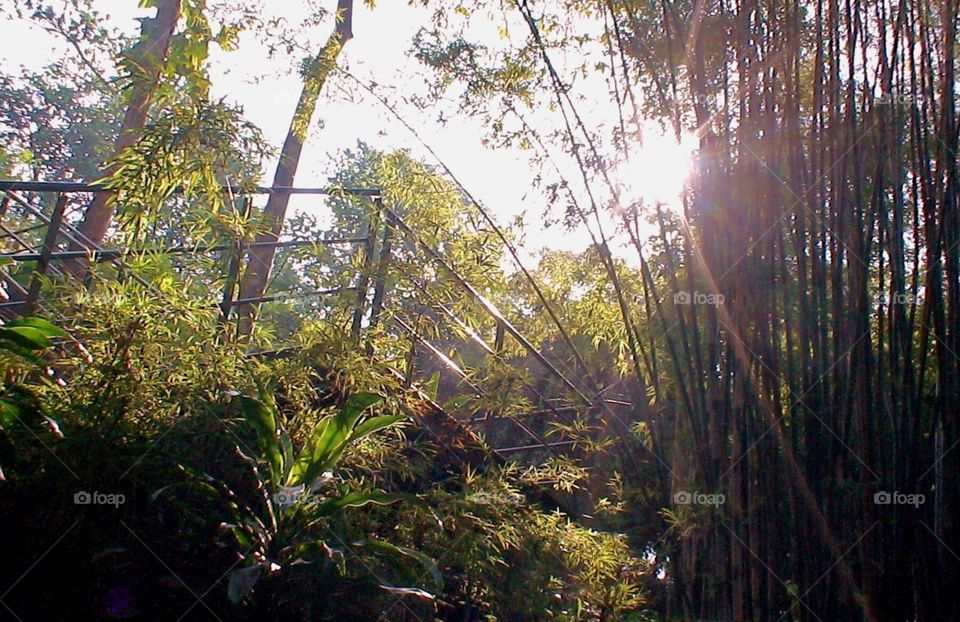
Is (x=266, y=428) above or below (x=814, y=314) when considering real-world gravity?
below

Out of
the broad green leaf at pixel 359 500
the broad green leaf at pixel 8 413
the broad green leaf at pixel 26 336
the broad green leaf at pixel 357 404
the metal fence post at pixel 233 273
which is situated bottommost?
the broad green leaf at pixel 359 500

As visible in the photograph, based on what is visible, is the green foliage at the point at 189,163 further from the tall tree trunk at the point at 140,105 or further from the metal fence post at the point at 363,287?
the tall tree trunk at the point at 140,105

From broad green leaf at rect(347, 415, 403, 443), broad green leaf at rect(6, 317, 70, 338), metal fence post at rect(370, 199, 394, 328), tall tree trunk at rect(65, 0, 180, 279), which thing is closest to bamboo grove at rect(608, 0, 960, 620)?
broad green leaf at rect(347, 415, 403, 443)

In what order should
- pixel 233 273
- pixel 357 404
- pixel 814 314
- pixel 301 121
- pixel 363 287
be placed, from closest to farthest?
pixel 814 314, pixel 357 404, pixel 233 273, pixel 363 287, pixel 301 121

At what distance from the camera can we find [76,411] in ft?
6.63

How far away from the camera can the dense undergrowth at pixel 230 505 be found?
1.89 meters

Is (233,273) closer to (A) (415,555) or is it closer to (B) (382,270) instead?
(B) (382,270)

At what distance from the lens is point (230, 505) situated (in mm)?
2002

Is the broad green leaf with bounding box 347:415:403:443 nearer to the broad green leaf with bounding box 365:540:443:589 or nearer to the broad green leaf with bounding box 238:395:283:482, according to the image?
the broad green leaf with bounding box 238:395:283:482

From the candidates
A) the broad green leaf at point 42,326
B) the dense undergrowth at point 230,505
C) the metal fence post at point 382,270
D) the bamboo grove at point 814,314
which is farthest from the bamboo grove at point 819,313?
the broad green leaf at point 42,326

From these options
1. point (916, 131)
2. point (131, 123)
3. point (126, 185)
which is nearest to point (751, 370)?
point (916, 131)

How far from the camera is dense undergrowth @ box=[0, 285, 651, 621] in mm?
1887

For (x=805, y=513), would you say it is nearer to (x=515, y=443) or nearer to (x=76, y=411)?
(x=76, y=411)

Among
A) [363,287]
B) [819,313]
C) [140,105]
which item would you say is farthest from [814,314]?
[140,105]
